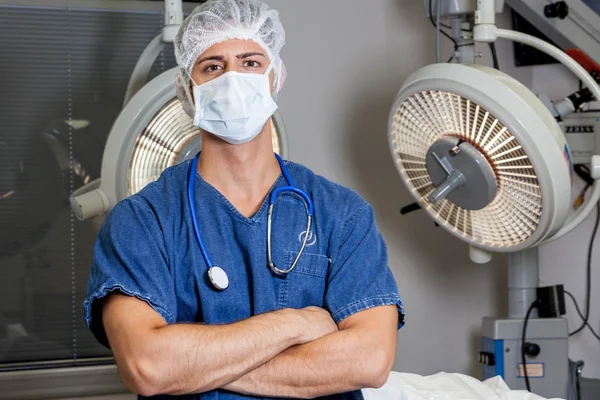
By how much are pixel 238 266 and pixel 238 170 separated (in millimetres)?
186

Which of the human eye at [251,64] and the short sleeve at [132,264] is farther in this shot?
the human eye at [251,64]

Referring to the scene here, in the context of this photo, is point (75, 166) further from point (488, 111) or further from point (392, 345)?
point (392, 345)

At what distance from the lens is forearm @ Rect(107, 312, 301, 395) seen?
1318 millimetres

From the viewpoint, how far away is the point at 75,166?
109 inches

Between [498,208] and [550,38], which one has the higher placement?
[550,38]

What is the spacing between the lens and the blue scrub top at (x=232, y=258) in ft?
4.68

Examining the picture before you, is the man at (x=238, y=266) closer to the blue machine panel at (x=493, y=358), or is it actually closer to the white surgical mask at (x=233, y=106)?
the white surgical mask at (x=233, y=106)

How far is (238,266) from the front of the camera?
1.49 metres

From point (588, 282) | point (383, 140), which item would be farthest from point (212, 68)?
point (588, 282)

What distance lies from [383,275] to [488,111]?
2.17 ft

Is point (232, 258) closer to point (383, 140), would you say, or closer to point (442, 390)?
point (442, 390)

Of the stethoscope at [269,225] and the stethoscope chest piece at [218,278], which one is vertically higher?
the stethoscope at [269,225]

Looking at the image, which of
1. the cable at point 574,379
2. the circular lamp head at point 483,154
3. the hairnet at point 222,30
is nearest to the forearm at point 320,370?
the hairnet at point 222,30

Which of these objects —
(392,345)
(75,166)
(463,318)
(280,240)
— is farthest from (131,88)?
(463,318)
